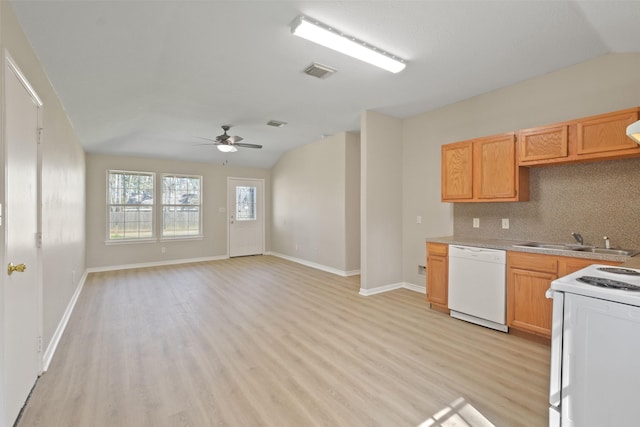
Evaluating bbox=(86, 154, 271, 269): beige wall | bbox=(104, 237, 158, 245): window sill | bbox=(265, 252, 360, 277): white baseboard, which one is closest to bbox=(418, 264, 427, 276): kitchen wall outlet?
bbox=(265, 252, 360, 277): white baseboard

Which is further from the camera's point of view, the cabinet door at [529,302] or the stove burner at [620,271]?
the cabinet door at [529,302]

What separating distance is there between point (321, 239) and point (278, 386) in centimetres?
430

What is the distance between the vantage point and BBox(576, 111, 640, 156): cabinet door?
2.54 meters

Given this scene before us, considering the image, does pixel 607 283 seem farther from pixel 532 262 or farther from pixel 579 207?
pixel 579 207

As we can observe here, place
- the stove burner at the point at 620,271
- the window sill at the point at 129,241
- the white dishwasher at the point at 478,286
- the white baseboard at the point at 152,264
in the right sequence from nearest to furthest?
the stove burner at the point at 620,271 < the white dishwasher at the point at 478,286 < the white baseboard at the point at 152,264 < the window sill at the point at 129,241

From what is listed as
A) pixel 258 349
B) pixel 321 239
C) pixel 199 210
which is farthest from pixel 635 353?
pixel 199 210

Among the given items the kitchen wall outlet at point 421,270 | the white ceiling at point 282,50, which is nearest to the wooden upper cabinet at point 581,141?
the white ceiling at point 282,50

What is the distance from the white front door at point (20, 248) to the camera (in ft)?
5.58

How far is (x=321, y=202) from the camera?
6426mm

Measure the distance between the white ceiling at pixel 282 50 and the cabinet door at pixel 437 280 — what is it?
2.18 m

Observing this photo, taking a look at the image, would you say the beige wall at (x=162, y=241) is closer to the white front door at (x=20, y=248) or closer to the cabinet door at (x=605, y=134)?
the white front door at (x=20, y=248)

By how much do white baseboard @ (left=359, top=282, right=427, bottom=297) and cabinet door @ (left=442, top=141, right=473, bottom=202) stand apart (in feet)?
5.00

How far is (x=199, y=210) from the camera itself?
24.6ft

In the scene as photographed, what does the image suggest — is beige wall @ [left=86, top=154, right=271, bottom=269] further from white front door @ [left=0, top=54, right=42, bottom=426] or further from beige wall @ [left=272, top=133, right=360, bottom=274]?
white front door @ [left=0, top=54, right=42, bottom=426]
